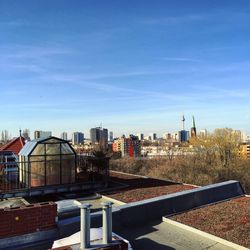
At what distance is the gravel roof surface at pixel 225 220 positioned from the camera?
23.2 feet

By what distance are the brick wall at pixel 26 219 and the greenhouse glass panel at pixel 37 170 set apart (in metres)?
6.12

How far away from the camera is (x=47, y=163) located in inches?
519

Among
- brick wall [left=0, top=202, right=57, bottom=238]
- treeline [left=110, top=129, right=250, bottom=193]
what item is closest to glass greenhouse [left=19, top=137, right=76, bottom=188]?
brick wall [left=0, top=202, right=57, bottom=238]

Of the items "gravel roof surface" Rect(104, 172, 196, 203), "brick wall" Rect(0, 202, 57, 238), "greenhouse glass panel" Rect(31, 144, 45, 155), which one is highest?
"greenhouse glass panel" Rect(31, 144, 45, 155)

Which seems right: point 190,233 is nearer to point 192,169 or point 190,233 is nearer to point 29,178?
point 29,178

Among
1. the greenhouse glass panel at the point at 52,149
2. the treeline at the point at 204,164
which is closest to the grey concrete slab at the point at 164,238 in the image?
the greenhouse glass panel at the point at 52,149

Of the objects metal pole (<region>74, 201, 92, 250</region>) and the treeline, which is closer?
metal pole (<region>74, 201, 92, 250</region>)

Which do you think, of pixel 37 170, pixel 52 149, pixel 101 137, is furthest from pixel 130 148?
pixel 37 170

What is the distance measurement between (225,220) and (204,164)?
20.8 m

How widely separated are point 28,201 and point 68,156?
260 centimetres

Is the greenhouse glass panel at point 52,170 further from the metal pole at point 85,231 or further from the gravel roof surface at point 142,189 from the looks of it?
the metal pole at point 85,231

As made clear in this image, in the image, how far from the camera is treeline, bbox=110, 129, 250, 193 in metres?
23.7

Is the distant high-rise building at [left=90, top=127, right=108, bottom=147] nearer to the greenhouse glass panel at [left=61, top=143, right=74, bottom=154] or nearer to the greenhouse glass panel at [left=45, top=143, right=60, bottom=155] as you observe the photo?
the greenhouse glass panel at [left=61, top=143, right=74, bottom=154]

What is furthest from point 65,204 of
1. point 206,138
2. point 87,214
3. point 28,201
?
point 206,138
